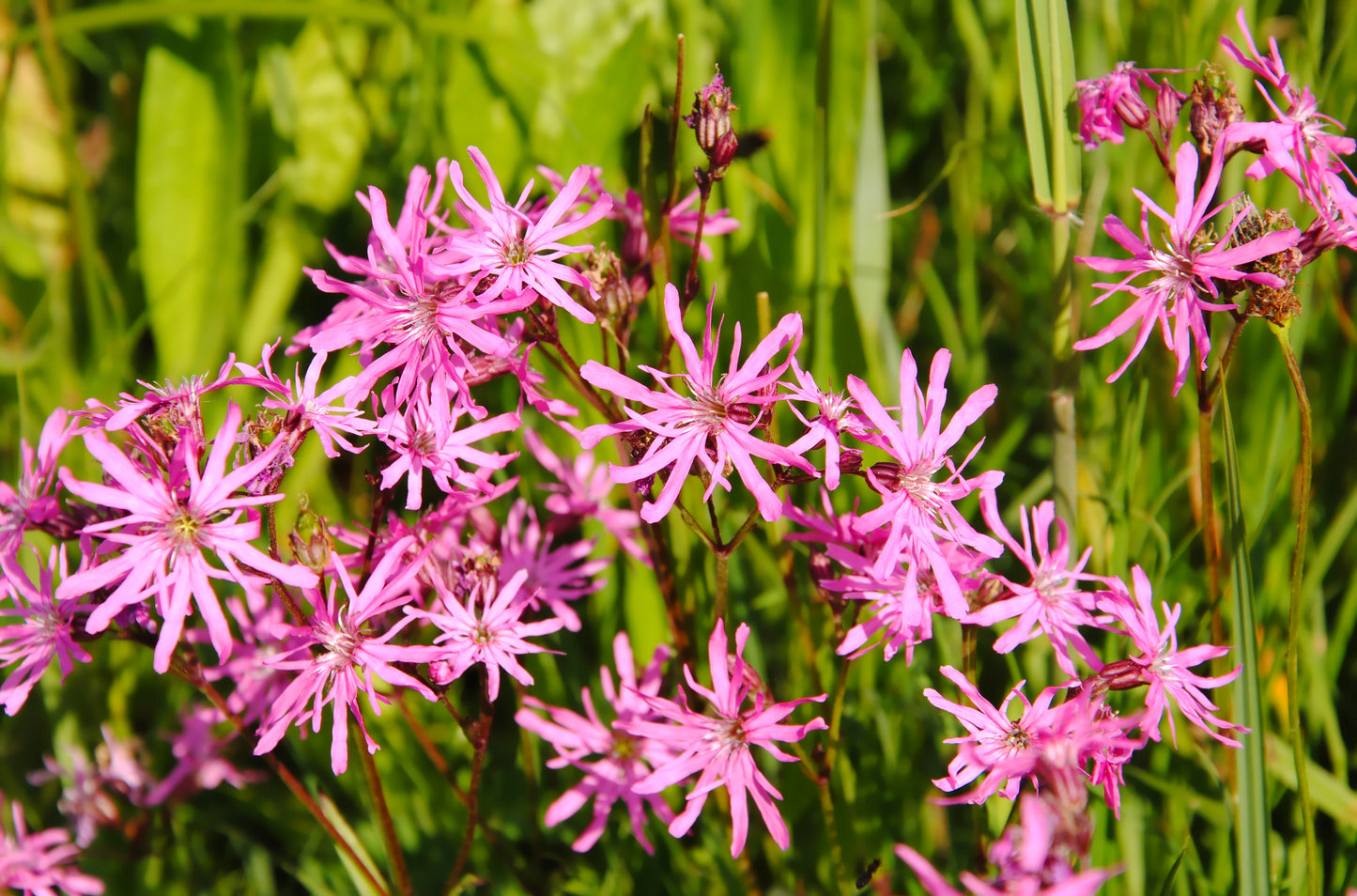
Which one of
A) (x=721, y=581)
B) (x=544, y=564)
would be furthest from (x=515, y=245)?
(x=544, y=564)

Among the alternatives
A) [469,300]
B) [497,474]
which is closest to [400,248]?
[469,300]

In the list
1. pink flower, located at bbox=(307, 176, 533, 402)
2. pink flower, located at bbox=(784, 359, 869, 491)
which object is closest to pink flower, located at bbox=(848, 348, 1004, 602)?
pink flower, located at bbox=(784, 359, 869, 491)

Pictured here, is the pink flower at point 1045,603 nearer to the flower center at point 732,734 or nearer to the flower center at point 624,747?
the flower center at point 732,734

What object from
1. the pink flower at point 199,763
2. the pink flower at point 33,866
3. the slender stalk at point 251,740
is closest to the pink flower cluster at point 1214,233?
the slender stalk at point 251,740

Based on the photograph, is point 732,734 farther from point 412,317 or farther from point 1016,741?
point 412,317

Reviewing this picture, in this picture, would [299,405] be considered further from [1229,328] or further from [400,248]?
[1229,328]

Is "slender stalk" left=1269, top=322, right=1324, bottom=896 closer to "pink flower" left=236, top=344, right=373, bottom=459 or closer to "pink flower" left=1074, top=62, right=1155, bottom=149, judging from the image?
"pink flower" left=1074, top=62, right=1155, bottom=149
